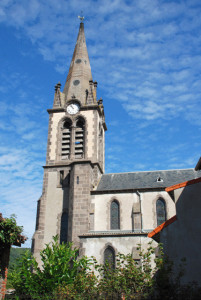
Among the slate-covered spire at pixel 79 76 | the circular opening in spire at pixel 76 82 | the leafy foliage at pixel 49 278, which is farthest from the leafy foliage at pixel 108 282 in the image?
the circular opening in spire at pixel 76 82

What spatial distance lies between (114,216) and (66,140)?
9.32m

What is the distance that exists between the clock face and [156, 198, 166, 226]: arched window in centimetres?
1248

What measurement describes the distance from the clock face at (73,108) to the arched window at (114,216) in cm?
1048

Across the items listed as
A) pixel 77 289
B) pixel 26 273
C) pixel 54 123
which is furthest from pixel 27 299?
pixel 54 123

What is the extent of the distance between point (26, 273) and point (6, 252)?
15.9ft

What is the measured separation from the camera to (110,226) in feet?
84.7

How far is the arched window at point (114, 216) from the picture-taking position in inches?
1020

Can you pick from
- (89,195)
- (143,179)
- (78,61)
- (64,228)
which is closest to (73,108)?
(78,61)

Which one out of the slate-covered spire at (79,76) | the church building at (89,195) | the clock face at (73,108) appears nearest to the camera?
the church building at (89,195)

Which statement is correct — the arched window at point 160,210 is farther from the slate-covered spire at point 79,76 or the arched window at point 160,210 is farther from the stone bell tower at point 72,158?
the slate-covered spire at point 79,76

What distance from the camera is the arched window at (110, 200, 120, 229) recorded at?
25.9m

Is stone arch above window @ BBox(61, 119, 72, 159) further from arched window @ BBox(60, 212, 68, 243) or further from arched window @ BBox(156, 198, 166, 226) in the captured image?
arched window @ BBox(156, 198, 166, 226)

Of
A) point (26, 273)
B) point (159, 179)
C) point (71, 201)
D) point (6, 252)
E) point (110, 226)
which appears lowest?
point (26, 273)

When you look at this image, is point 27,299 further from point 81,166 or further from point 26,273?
point 81,166
